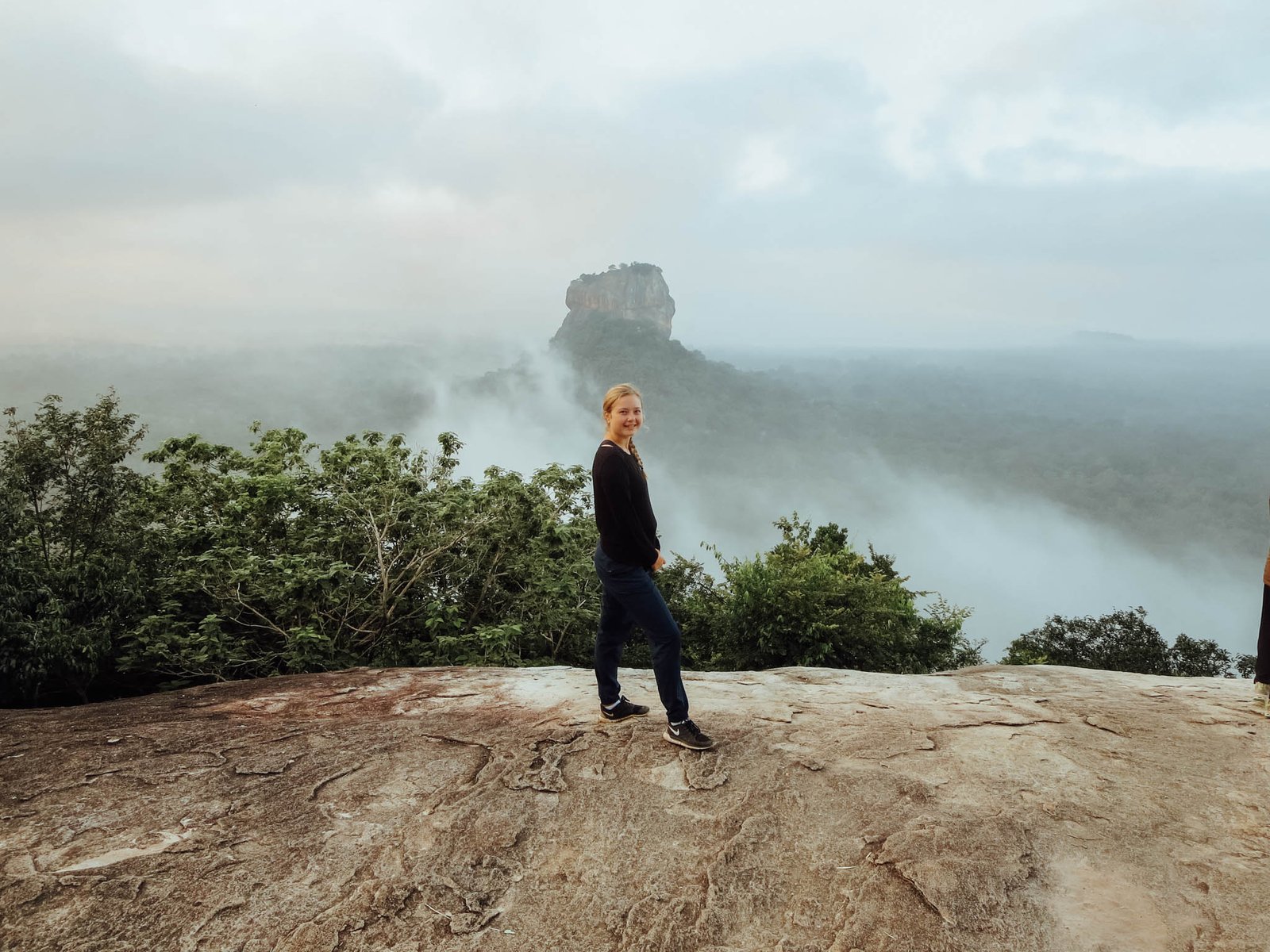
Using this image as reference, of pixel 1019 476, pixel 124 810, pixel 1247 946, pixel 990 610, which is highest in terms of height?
pixel 1019 476

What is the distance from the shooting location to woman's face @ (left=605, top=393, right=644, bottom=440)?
13.2 ft

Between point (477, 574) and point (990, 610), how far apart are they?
139m

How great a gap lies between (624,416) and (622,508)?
525 mm

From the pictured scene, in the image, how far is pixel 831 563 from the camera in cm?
1984

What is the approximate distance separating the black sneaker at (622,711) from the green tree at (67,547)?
634 centimetres

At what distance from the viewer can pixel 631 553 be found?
13.5 ft

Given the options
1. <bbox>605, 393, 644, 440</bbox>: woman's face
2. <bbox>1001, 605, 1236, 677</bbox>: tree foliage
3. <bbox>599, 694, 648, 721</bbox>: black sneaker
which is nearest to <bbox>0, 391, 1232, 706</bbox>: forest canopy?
<bbox>599, 694, 648, 721</bbox>: black sneaker

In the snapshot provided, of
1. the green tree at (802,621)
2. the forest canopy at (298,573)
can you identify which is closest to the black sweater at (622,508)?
the forest canopy at (298,573)

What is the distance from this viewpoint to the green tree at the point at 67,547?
7.39 meters

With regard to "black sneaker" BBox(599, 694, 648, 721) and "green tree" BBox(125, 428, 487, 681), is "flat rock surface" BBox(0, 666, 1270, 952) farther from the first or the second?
"green tree" BBox(125, 428, 487, 681)

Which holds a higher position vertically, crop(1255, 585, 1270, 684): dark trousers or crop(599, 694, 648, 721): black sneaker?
crop(1255, 585, 1270, 684): dark trousers

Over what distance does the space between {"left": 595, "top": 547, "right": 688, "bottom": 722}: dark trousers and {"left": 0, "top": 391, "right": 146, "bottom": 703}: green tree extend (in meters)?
6.62

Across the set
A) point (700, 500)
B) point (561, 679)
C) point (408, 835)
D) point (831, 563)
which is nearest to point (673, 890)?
point (408, 835)

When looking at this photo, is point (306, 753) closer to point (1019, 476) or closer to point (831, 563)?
point (831, 563)
